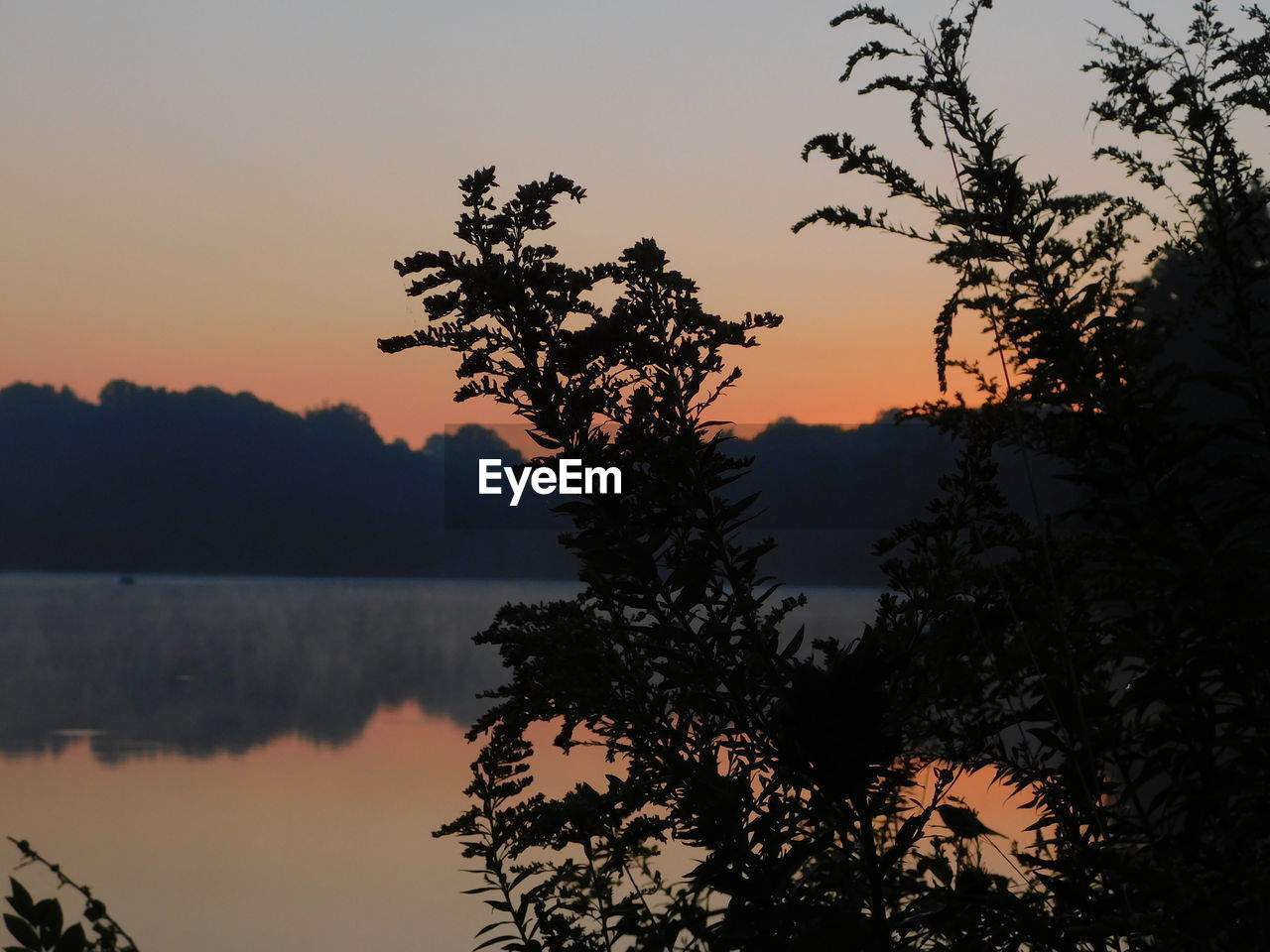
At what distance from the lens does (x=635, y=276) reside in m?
4.50

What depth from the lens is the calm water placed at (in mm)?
17844

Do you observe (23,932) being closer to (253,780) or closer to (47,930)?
(47,930)

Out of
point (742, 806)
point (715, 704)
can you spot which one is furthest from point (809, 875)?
point (715, 704)

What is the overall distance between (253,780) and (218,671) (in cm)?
2782

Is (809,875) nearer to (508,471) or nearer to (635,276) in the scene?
(508,471)

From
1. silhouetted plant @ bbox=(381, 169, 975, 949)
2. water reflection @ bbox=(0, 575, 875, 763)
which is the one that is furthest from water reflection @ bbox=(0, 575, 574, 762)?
silhouetted plant @ bbox=(381, 169, 975, 949)

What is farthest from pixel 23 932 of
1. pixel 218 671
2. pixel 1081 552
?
pixel 218 671

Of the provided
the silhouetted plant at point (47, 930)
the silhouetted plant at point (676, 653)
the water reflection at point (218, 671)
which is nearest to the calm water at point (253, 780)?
the water reflection at point (218, 671)

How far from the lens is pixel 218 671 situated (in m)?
56.5

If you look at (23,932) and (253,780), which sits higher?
(23,932)

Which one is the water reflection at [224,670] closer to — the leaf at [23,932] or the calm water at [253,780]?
the calm water at [253,780]

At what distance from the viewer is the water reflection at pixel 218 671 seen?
3878 centimetres

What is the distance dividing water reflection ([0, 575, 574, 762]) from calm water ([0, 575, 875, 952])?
189mm

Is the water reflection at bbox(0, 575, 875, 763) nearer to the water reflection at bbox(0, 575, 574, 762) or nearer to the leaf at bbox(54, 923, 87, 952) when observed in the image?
the water reflection at bbox(0, 575, 574, 762)
